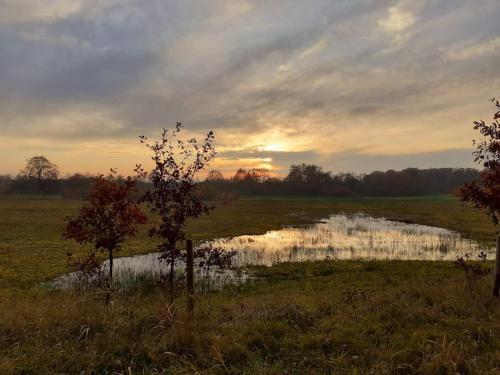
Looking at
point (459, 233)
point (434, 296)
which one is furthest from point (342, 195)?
point (434, 296)

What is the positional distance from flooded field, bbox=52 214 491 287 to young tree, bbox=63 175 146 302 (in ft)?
22.2

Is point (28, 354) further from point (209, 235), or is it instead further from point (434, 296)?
point (209, 235)

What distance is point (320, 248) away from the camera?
87.0ft

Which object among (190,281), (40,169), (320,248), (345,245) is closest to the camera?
(190,281)

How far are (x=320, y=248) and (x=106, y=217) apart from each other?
752 inches

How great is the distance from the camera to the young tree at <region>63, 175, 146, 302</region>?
9836 mm

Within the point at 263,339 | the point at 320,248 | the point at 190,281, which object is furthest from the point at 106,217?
the point at 320,248

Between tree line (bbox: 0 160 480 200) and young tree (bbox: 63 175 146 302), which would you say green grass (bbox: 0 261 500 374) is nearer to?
young tree (bbox: 63 175 146 302)

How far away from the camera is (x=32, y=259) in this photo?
21312 millimetres

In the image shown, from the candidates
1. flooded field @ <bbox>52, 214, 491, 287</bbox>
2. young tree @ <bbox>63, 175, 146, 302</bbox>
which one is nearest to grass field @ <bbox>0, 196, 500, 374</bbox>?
young tree @ <bbox>63, 175, 146, 302</bbox>

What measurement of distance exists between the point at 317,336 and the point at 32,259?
20.0 meters

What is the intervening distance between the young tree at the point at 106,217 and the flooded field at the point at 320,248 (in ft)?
22.2

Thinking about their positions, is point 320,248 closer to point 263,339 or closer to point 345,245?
point 345,245

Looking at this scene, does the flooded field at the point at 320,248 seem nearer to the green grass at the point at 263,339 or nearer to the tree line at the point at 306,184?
the green grass at the point at 263,339
